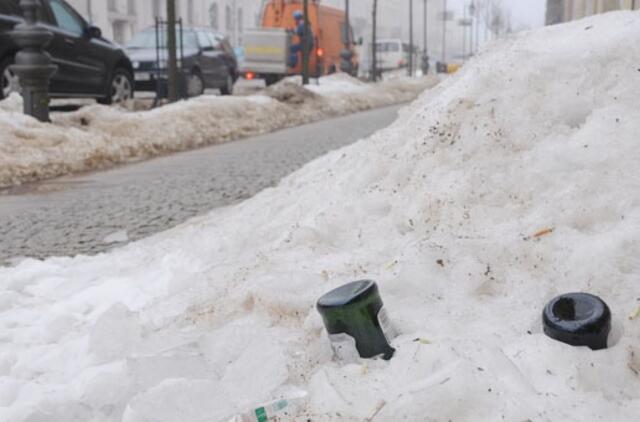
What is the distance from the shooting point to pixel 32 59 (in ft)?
30.3

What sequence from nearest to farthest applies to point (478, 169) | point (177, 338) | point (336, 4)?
point (177, 338) < point (478, 169) < point (336, 4)

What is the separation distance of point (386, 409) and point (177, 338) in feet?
3.56

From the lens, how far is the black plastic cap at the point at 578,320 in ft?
7.69

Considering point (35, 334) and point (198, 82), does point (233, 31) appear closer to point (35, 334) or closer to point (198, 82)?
point (198, 82)

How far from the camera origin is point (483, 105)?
12.6 feet

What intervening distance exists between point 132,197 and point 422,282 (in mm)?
4497

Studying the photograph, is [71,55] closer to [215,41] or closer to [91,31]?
[91,31]

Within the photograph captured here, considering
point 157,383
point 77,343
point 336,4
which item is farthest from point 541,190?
point 336,4

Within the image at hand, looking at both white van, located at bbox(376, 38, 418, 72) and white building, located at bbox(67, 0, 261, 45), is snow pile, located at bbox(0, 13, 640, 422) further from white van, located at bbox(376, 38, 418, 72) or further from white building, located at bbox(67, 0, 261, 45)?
white van, located at bbox(376, 38, 418, 72)

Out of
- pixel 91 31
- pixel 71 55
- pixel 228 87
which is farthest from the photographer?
pixel 228 87

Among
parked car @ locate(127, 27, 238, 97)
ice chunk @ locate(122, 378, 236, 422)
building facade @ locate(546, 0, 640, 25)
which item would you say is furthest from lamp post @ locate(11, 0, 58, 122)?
ice chunk @ locate(122, 378, 236, 422)

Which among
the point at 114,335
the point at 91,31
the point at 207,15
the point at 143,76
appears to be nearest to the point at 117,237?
the point at 114,335

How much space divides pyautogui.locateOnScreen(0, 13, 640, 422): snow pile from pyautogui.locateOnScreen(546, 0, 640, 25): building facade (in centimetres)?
312

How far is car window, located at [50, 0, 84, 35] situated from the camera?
1145 cm
